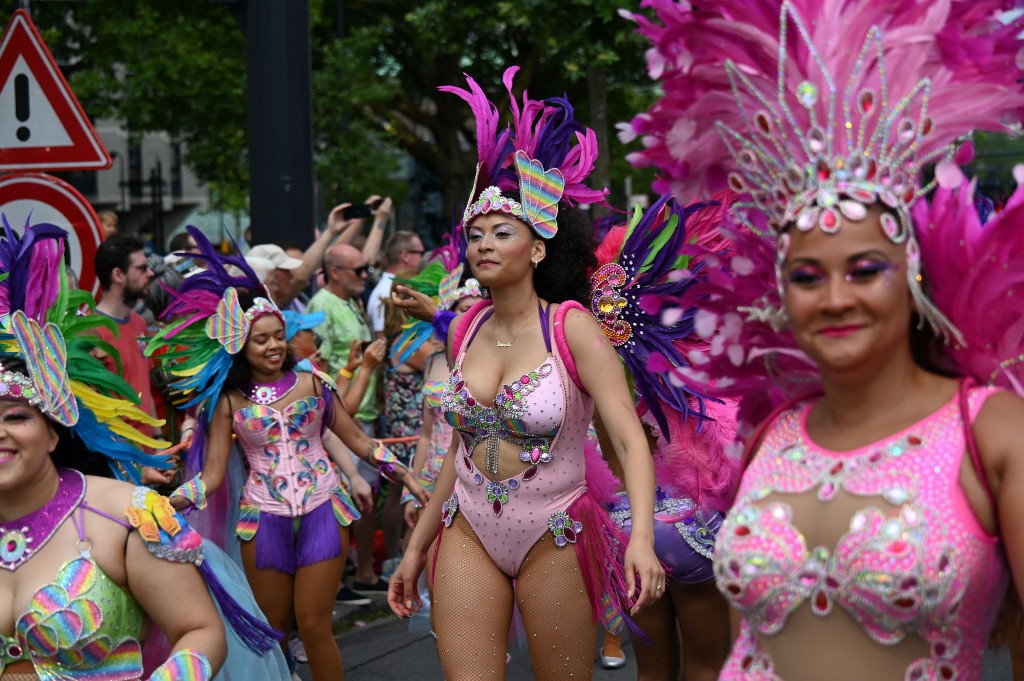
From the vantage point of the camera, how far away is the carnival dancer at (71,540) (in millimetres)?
3670

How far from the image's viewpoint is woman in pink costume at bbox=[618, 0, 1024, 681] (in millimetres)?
2725

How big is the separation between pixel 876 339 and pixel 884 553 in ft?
1.33

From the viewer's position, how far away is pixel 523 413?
4609 millimetres

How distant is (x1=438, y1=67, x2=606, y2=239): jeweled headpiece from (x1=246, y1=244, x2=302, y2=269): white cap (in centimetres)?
295

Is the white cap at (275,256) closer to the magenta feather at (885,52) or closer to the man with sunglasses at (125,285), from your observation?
the man with sunglasses at (125,285)

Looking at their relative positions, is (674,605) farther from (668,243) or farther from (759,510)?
(759,510)

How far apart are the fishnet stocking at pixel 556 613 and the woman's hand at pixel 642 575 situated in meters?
0.57

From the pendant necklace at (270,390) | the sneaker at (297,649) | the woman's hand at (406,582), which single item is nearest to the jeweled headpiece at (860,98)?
the woman's hand at (406,582)

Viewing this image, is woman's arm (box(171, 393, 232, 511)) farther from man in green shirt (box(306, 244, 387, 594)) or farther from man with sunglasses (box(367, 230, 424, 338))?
man with sunglasses (box(367, 230, 424, 338))

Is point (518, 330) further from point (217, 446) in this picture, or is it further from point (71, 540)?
point (217, 446)

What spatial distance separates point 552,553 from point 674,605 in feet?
3.05

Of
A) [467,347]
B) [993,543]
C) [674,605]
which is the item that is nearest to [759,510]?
[993,543]

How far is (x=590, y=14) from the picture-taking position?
671 inches

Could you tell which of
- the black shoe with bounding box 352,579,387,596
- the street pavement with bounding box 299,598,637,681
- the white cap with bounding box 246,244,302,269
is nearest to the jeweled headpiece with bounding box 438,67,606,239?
the street pavement with bounding box 299,598,637,681
